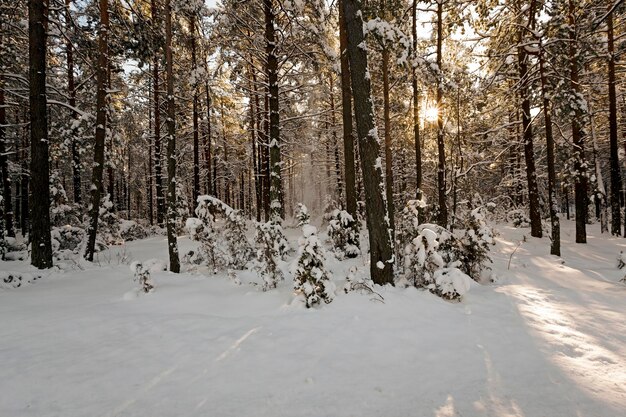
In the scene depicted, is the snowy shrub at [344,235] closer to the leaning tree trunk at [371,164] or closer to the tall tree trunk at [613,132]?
the leaning tree trunk at [371,164]

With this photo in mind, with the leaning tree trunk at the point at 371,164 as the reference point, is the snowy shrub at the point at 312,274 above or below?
below

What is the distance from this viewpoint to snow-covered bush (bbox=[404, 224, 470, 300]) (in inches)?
215

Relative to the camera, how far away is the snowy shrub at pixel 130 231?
17.4m

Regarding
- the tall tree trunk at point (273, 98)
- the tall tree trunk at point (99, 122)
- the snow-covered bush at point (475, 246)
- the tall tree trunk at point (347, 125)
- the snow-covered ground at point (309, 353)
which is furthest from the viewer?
the tall tree trunk at point (273, 98)

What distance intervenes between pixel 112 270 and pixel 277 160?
5520 mm

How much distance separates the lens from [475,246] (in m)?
7.24

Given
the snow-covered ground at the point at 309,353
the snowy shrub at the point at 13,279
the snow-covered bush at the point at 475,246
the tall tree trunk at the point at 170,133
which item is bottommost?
the snow-covered ground at the point at 309,353

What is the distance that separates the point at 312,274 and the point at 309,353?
1.52m

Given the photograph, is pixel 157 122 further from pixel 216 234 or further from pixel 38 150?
pixel 216 234

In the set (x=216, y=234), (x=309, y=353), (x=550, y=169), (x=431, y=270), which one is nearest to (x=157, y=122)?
(x=216, y=234)

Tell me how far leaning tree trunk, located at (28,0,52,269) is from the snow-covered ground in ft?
6.36

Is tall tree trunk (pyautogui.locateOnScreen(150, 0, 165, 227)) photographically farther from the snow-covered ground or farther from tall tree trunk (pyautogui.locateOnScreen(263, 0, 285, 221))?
the snow-covered ground

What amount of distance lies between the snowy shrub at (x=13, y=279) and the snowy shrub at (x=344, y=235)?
7353 mm

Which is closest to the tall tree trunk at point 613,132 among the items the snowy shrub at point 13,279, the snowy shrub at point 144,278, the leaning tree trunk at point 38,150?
the snowy shrub at point 144,278
